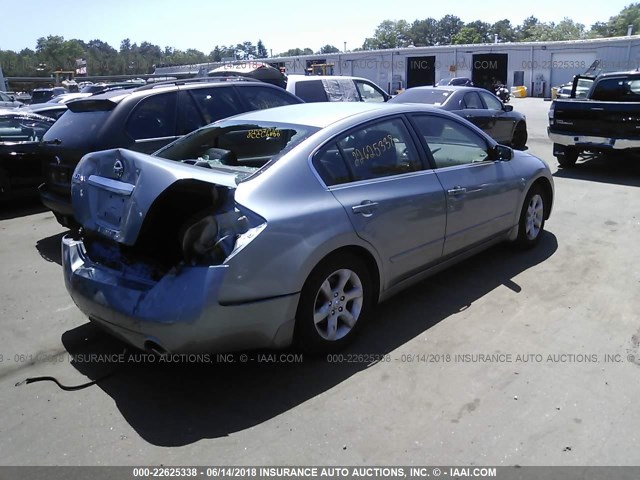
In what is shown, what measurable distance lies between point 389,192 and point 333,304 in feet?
3.10

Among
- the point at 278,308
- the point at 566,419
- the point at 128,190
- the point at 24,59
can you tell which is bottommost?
the point at 566,419

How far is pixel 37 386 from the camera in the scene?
3488mm

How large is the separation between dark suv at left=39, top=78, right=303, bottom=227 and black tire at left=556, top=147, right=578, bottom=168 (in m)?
6.93

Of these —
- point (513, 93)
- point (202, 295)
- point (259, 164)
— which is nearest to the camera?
point (202, 295)

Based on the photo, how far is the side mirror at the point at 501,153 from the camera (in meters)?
5.12

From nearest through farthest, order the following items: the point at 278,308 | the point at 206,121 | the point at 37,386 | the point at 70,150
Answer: the point at 278,308
the point at 37,386
the point at 70,150
the point at 206,121

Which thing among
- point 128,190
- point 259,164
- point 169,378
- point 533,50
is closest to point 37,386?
point 169,378

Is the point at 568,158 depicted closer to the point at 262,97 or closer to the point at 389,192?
the point at 262,97

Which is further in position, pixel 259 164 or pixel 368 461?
pixel 259 164

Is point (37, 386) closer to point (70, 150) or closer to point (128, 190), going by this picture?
point (128, 190)

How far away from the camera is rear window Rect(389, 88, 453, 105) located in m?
11.1

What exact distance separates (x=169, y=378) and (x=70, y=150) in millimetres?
3557

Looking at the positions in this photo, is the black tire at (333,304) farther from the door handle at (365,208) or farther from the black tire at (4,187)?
the black tire at (4,187)

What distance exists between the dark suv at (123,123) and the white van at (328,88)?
6.06 meters
